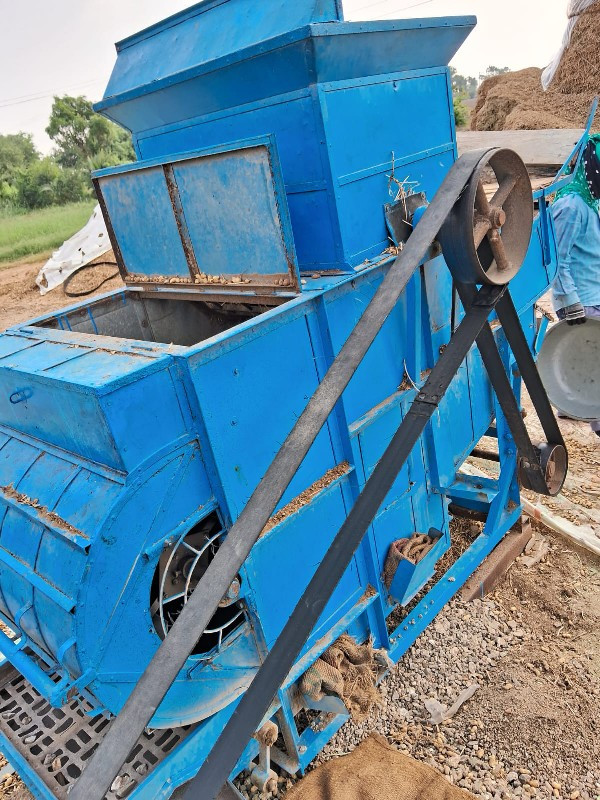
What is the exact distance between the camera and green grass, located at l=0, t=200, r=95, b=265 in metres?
18.4

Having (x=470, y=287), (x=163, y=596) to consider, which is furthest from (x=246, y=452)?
(x=470, y=287)

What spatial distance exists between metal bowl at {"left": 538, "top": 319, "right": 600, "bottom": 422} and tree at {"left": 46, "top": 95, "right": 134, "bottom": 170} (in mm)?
29983

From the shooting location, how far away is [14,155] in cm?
3675

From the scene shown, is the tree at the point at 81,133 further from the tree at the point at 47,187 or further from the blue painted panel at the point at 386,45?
the blue painted panel at the point at 386,45

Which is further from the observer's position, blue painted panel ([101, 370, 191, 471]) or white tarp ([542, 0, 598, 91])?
white tarp ([542, 0, 598, 91])

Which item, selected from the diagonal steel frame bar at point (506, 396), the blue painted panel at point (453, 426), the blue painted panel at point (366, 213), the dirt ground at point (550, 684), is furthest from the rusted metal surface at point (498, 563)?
the blue painted panel at point (366, 213)

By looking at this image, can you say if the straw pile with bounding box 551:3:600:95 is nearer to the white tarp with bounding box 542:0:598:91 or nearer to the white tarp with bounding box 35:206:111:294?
the white tarp with bounding box 542:0:598:91

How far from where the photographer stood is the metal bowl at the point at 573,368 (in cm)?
503

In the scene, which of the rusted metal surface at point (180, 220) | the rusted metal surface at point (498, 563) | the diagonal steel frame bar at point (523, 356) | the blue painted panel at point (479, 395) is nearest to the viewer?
the rusted metal surface at point (180, 220)

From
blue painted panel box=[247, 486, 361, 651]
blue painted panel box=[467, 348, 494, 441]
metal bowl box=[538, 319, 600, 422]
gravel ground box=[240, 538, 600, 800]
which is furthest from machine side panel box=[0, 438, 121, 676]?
metal bowl box=[538, 319, 600, 422]

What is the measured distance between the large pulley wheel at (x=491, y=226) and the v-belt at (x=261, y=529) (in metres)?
0.08

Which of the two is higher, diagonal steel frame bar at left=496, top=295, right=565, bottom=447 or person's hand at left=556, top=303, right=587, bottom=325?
diagonal steel frame bar at left=496, top=295, right=565, bottom=447

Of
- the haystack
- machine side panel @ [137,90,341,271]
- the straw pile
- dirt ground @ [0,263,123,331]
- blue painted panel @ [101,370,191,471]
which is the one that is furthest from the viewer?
dirt ground @ [0,263,123,331]

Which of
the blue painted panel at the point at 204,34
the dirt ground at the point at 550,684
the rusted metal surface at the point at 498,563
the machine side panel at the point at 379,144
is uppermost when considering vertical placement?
the blue painted panel at the point at 204,34
